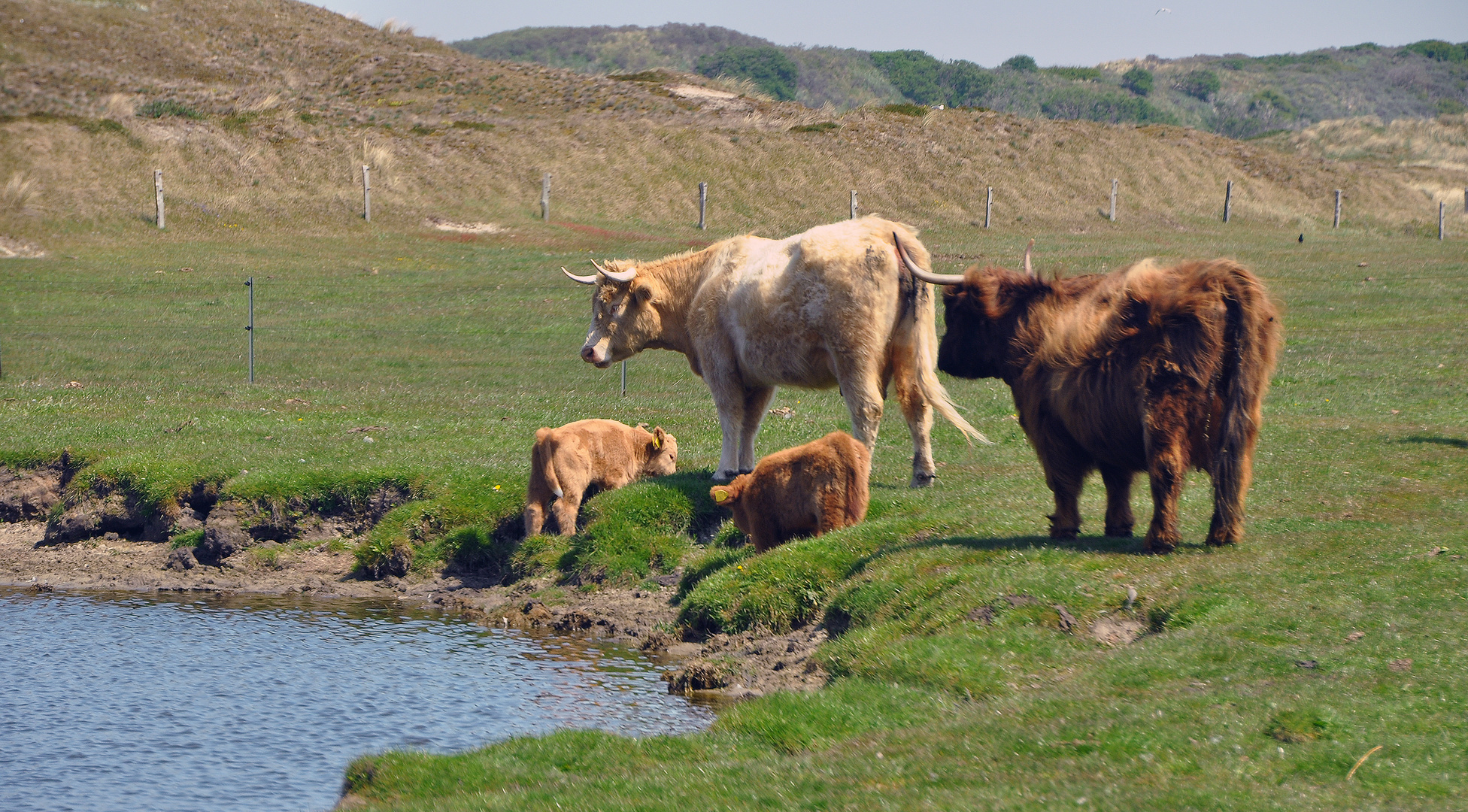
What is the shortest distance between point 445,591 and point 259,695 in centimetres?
344

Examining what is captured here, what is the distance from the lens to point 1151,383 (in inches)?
353

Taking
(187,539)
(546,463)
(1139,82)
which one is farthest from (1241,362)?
(1139,82)

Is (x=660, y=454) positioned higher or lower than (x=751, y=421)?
lower

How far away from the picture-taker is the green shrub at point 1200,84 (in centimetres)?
16262

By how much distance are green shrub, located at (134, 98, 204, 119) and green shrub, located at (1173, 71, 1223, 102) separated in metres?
141

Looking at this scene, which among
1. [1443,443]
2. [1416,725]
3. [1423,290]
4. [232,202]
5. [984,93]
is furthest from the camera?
[984,93]

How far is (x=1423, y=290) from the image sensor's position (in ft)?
108

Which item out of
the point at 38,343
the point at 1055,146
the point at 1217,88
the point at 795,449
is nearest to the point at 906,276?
the point at 795,449

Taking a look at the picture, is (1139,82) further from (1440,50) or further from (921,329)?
(921,329)

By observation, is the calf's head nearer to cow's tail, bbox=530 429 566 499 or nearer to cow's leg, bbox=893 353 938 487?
cow's tail, bbox=530 429 566 499

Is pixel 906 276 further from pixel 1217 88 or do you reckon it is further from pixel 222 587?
pixel 1217 88

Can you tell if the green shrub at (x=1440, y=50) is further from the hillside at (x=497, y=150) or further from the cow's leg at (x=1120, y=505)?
the cow's leg at (x=1120, y=505)

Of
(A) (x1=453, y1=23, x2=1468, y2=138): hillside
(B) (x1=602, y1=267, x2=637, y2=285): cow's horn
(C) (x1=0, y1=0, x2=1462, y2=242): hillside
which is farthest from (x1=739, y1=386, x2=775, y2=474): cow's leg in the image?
(A) (x1=453, y1=23, x2=1468, y2=138): hillside

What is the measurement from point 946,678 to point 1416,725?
2772 millimetres
